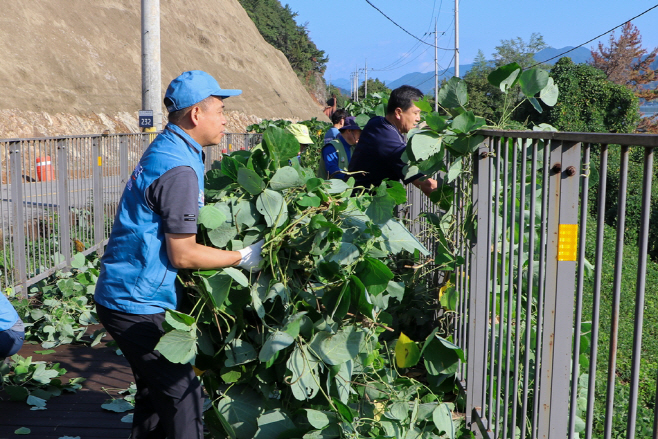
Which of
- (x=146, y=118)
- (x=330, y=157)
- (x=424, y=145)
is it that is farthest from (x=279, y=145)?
(x=146, y=118)

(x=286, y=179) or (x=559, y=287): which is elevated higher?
(x=286, y=179)

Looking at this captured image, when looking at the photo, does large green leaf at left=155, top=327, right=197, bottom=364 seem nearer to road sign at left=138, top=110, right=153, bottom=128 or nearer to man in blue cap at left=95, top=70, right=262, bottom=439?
man in blue cap at left=95, top=70, right=262, bottom=439

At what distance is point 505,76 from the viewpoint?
2.60m

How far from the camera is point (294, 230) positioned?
2297 millimetres

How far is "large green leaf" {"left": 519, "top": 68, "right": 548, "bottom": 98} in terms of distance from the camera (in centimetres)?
260

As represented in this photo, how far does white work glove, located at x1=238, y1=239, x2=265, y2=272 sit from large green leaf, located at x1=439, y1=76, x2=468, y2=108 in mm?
1191

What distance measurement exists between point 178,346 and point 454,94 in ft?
5.49

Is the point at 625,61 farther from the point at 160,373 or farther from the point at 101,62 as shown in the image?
the point at 160,373

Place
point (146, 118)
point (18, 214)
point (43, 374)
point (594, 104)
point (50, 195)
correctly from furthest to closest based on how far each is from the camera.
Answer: point (594, 104), point (146, 118), point (50, 195), point (18, 214), point (43, 374)

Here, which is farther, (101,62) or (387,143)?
(101,62)

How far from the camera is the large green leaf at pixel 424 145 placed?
271 centimetres

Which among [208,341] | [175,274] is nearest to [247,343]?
[208,341]

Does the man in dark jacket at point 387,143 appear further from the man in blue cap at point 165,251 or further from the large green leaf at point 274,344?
the large green leaf at point 274,344

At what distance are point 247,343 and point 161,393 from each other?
41 cm
